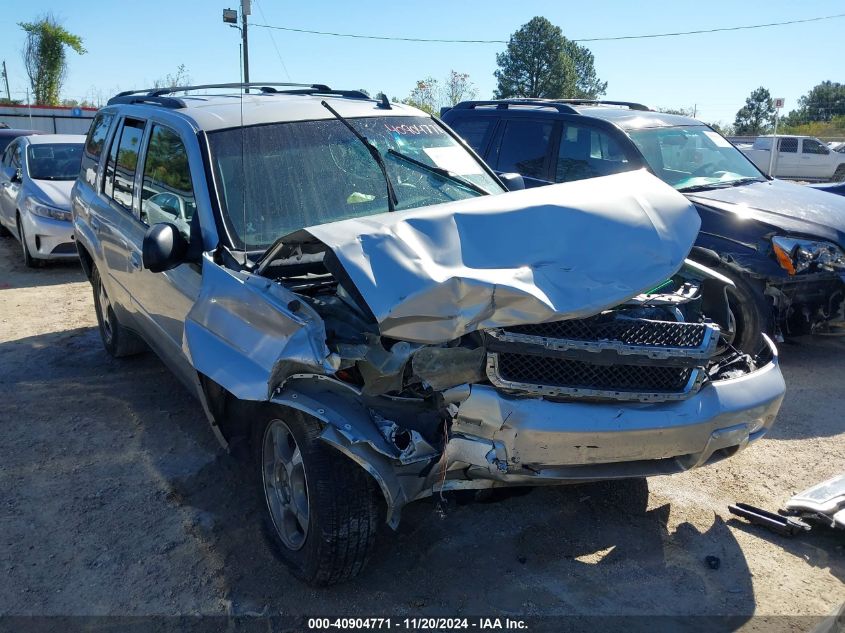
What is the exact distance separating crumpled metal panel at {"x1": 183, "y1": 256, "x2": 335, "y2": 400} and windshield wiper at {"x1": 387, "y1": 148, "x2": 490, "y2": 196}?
1409mm

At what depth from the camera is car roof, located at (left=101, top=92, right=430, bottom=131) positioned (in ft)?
13.4

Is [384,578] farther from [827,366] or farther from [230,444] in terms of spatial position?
[827,366]

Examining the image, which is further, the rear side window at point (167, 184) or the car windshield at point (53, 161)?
the car windshield at point (53, 161)

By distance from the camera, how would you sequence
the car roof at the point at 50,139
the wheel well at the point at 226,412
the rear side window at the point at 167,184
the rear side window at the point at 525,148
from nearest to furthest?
the wheel well at the point at 226,412 → the rear side window at the point at 167,184 → the rear side window at the point at 525,148 → the car roof at the point at 50,139

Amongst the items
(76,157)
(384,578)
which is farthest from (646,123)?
(76,157)

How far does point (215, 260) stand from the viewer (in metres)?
3.53

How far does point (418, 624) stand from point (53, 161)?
32.1ft

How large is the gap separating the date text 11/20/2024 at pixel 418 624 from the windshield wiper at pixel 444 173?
244cm

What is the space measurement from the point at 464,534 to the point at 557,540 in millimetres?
431

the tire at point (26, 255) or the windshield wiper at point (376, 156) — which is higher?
the windshield wiper at point (376, 156)

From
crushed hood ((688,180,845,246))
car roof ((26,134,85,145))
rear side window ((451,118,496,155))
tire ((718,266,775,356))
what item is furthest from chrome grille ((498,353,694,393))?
car roof ((26,134,85,145))

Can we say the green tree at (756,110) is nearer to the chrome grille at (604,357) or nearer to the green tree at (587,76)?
the green tree at (587,76)

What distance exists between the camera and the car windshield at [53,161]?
403 inches

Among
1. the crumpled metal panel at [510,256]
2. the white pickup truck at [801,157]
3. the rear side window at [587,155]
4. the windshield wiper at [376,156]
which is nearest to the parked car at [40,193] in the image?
the rear side window at [587,155]
